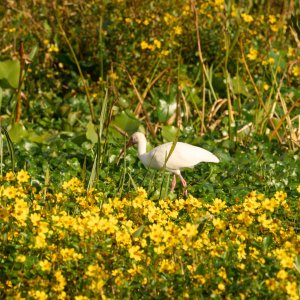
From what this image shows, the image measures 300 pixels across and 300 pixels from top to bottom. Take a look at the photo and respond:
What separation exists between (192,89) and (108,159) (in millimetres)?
1576

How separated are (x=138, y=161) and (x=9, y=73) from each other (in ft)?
5.05

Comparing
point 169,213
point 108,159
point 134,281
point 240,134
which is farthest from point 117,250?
point 240,134

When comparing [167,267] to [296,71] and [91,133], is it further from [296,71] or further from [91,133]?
[296,71]

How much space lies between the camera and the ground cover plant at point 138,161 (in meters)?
3.53

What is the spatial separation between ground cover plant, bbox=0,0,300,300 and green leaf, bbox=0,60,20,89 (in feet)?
0.06

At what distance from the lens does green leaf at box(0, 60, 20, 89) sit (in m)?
7.05

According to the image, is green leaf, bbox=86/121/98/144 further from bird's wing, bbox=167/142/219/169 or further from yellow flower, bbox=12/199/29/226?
yellow flower, bbox=12/199/29/226

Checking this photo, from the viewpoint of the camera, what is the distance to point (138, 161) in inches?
246

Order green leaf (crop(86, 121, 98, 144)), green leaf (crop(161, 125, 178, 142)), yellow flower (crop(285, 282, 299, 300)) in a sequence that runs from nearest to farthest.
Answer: yellow flower (crop(285, 282, 299, 300)), green leaf (crop(86, 121, 98, 144)), green leaf (crop(161, 125, 178, 142))

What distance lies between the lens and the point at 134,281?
3635mm

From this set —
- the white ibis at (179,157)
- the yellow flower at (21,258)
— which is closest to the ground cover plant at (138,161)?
the yellow flower at (21,258)

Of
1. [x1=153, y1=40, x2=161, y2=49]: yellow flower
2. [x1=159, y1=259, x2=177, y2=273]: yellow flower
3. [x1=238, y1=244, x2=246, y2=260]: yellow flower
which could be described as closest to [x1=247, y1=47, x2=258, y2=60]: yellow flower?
[x1=153, y1=40, x2=161, y2=49]: yellow flower

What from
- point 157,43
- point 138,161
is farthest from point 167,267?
point 157,43

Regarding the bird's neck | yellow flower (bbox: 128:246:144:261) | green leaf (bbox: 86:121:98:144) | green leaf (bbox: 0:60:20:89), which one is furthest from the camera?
green leaf (bbox: 0:60:20:89)
